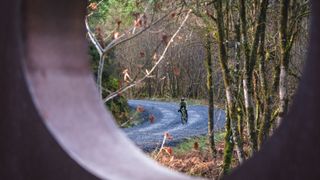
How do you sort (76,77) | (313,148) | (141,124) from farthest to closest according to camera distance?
(141,124)
(76,77)
(313,148)

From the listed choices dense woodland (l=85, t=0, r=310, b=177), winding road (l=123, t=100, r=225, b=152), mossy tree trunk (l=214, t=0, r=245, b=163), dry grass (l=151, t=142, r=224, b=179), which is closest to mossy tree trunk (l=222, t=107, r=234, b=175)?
dense woodland (l=85, t=0, r=310, b=177)

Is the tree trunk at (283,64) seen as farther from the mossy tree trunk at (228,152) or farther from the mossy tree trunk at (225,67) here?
the mossy tree trunk at (228,152)

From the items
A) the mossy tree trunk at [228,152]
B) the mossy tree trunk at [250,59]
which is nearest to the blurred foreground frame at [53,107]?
the mossy tree trunk at [250,59]

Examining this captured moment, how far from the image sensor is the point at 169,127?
13.8 meters

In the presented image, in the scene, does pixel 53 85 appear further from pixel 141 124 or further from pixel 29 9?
pixel 141 124

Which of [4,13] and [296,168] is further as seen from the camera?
[4,13]

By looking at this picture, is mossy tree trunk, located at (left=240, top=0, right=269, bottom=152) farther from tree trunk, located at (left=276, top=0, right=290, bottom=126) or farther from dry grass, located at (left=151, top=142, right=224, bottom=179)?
dry grass, located at (left=151, top=142, right=224, bottom=179)

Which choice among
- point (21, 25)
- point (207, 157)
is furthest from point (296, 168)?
point (207, 157)

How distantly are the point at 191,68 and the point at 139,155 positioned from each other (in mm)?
15081

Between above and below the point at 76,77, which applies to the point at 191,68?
below

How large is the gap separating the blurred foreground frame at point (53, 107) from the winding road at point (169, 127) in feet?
24.0

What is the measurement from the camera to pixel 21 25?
2.38 metres

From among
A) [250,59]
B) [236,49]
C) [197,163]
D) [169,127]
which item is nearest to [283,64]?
[250,59]

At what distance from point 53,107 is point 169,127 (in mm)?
11469
